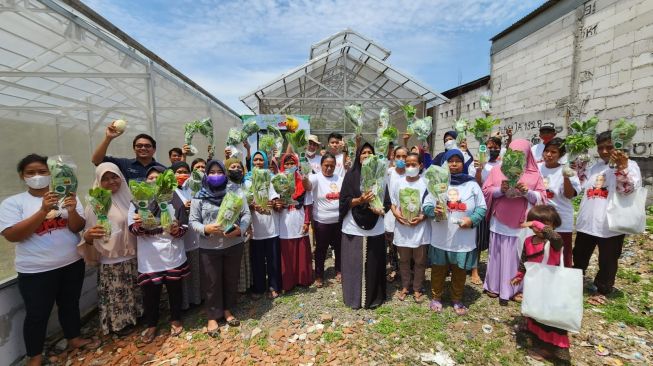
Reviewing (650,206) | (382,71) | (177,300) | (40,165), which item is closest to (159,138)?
(40,165)

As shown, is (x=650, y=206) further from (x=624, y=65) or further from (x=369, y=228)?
(x=369, y=228)

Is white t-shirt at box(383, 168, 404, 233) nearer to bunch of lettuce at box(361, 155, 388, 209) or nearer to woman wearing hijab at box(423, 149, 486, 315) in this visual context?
bunch of lettuce at box(361, 155, 388, 209)

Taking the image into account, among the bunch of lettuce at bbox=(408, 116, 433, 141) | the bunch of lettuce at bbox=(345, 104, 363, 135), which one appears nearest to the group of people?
the bunch of lettuce at bbox=(345, 104, 363, 135)

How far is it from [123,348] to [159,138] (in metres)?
3.65

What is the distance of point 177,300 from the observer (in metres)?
3.20

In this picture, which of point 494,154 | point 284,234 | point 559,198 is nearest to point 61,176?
point 284,234

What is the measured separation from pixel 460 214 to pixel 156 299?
335cm

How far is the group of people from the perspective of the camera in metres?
2.64

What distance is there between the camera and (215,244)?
10.2ft

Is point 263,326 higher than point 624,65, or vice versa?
point 624,65

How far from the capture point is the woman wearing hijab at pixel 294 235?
151 inches

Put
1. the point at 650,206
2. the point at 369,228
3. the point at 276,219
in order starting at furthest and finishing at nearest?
the point at 650,206
the point at 276,219
the point at 369,228

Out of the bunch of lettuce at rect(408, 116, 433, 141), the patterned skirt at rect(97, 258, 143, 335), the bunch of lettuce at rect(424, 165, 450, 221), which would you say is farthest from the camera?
the bunch of lettuce at rect(408, 116, 433, 141)

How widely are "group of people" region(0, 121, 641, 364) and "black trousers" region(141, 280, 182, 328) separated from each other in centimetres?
2
